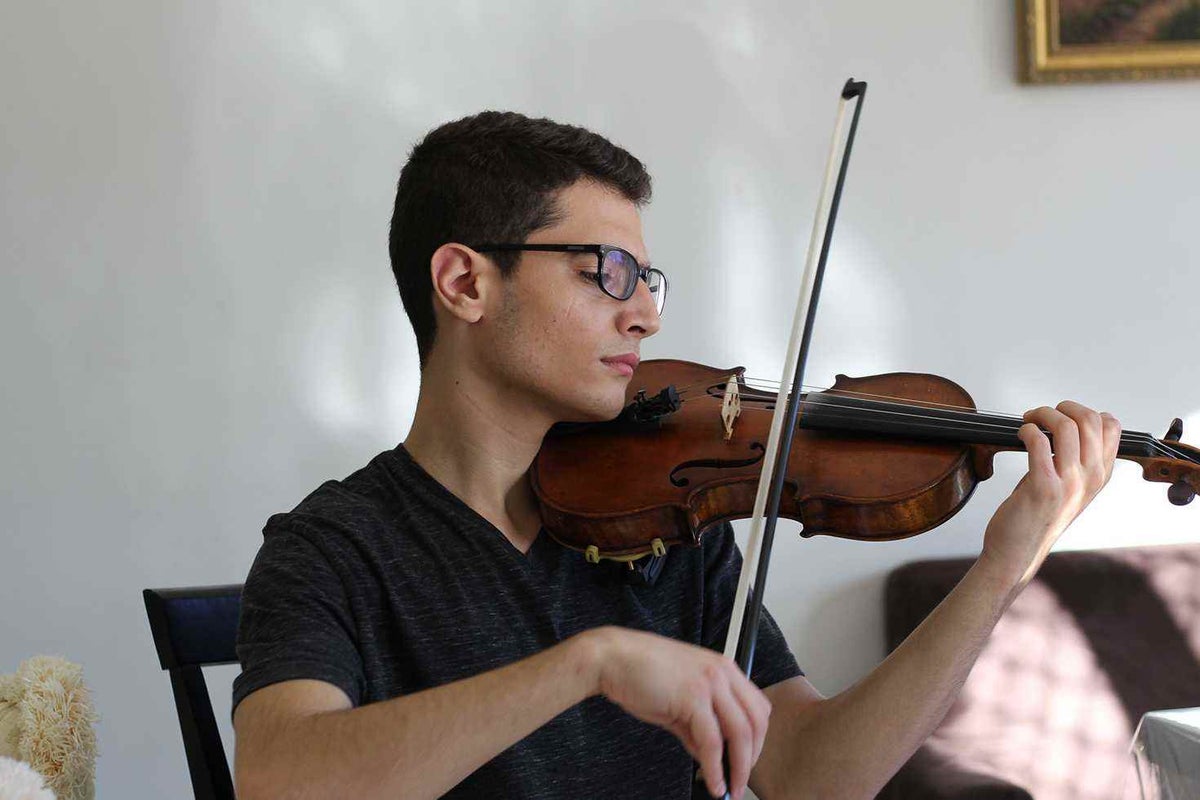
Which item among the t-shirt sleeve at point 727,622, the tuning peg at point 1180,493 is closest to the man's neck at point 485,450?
the t-shirt sleeve at point 727,622

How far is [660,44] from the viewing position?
2.55 metres

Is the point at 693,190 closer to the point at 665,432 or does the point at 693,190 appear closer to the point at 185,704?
the point at 665,432

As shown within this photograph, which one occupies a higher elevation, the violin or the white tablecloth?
the violin

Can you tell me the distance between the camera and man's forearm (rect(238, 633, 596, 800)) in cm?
95

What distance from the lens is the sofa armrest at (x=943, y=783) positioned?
2121 millimetres

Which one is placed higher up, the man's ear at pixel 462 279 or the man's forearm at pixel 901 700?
the man's ear at pixel 462 279

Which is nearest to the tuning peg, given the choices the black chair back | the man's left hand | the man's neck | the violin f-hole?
the man's left hand

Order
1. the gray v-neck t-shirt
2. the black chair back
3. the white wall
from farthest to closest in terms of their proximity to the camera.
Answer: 1. the white wall
2. the black chair back
3. the gray v-neck t-shirt

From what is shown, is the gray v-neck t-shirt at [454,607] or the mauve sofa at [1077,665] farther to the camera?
the mauve sofa at [1077,665]

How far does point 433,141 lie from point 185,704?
29.9 inches

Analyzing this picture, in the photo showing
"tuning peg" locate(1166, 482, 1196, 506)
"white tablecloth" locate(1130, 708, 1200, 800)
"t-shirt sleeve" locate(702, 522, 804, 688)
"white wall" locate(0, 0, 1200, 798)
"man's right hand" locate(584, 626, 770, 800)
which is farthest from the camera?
"white wall" locate(0, 0, 1200, 798)

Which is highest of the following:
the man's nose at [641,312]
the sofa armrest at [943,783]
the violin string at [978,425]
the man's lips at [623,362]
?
the man's nose at [641,312]

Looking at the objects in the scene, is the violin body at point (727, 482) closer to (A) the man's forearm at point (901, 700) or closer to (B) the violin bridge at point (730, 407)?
(B) the violin bridge at point (730, 407)

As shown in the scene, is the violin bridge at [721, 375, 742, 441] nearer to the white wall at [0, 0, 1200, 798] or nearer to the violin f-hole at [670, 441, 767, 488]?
the violin f-hole at [670, 441, 767, 488]
